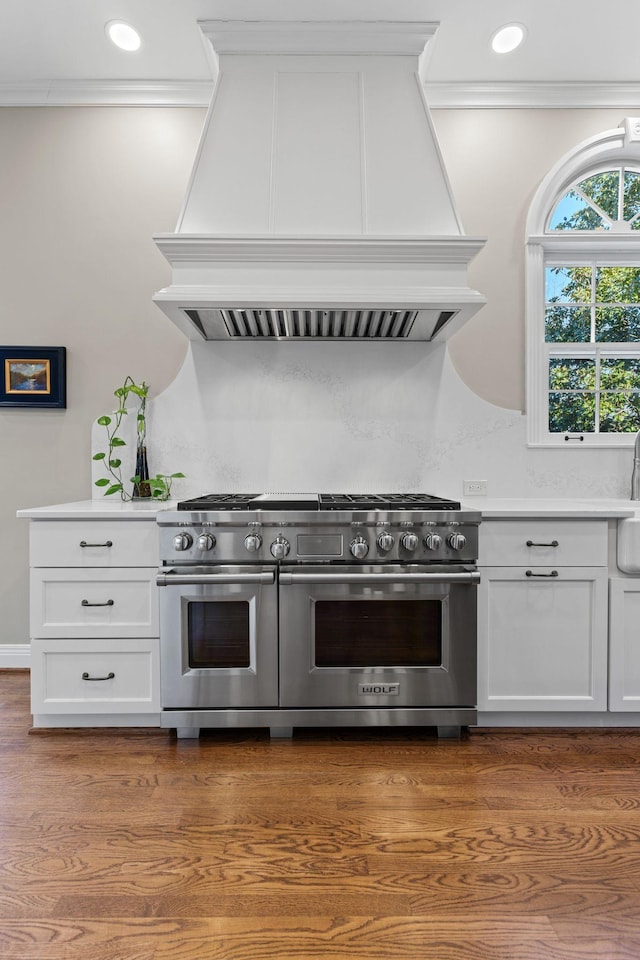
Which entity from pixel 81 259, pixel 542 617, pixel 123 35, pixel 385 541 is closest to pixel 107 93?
pixel 123 35

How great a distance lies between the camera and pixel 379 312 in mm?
2461

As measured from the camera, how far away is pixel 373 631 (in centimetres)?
221

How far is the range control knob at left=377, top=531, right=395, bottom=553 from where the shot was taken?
2.17m

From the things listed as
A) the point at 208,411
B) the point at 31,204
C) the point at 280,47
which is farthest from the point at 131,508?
the point at 280,47

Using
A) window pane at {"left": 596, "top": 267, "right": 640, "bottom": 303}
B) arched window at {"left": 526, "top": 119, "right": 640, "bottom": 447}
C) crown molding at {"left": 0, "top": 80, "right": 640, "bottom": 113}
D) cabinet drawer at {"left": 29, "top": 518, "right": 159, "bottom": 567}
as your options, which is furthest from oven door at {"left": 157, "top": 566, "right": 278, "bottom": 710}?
crown molding at {"left": 0, "top": 80, "right": 640, "bottom": 113}

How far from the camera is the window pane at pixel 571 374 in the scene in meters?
3.00

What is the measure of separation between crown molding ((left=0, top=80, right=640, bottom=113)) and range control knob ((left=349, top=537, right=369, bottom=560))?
229cm

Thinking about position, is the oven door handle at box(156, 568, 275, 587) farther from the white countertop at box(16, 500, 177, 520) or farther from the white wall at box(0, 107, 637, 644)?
the white wall at box(0, 107, 637, 644)

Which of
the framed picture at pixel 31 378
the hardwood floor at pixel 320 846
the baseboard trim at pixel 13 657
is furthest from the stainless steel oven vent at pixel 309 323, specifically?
the baseboard trim at pixel 13 657

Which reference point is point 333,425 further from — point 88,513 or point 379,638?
point 88,513

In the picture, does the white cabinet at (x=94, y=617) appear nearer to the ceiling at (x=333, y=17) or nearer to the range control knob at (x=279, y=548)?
the range control knob at (x=279, y=548)

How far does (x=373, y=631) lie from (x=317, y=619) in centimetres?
22

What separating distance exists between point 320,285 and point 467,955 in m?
2.13

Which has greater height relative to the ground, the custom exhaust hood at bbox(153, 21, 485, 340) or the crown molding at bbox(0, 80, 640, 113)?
the crown molding at bbox(0, 80, 640, 113)
